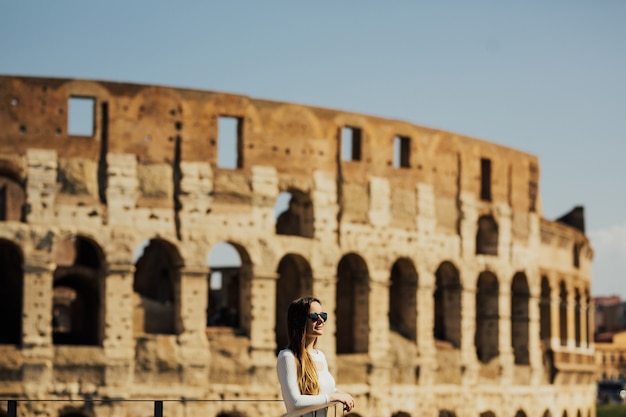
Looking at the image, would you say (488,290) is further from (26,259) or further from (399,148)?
(26,259)

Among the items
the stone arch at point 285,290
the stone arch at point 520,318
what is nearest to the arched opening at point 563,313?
the stone arch at point 520,318

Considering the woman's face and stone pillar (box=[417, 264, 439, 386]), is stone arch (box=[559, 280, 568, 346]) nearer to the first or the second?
stone pillar (box=[417, 264, 439, 386])

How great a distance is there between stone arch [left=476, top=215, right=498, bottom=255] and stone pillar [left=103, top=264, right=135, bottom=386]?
10420 mm

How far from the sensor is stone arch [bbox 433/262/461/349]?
2870cm

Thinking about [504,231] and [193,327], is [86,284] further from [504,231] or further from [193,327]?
[504,231]

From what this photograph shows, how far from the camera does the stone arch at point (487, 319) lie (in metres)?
30.0

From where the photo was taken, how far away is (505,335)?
30.1 metres

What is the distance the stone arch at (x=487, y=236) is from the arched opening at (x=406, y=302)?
124 inches

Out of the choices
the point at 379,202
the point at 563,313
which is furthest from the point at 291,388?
the point at 563,313

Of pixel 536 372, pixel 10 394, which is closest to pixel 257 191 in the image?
pixel 10 394

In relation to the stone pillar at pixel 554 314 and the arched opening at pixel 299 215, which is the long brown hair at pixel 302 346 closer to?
the arched opening at pixel 299 215

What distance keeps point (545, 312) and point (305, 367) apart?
88.2 feet

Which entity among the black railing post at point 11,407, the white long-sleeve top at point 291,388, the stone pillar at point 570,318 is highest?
the stone pillar at point 570,318

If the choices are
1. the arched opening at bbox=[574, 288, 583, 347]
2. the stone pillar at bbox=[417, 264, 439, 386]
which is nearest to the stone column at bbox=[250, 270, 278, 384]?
the stone pillar at bbox=[417, 264, 439, 386]
